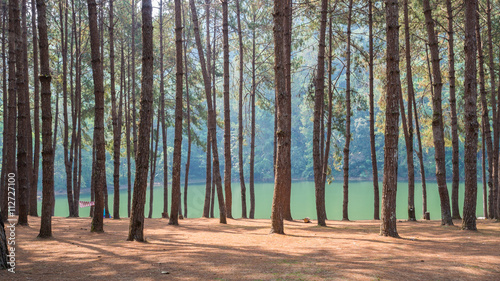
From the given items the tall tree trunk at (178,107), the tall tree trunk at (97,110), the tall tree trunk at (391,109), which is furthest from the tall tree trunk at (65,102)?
the tall tree trunk at (391,109)

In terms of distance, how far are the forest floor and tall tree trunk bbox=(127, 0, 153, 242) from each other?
0.38 m

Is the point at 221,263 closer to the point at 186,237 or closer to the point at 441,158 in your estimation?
the point at 186,237

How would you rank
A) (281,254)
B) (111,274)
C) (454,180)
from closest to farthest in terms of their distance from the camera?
(111,274), (281,254), (454,180)

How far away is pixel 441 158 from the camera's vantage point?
9219mm

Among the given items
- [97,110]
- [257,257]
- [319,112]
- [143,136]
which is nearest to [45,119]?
[97,110]

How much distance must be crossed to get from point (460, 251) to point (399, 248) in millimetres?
833

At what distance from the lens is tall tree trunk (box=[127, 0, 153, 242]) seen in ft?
21.0

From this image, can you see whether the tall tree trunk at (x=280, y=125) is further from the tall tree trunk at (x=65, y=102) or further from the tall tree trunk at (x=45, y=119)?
the tall tree trunk at (x=65, y=102)

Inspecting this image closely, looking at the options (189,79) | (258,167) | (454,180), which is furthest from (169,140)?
(454,180)

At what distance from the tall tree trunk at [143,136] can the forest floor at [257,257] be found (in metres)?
0.38

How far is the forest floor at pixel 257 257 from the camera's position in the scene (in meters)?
4.30

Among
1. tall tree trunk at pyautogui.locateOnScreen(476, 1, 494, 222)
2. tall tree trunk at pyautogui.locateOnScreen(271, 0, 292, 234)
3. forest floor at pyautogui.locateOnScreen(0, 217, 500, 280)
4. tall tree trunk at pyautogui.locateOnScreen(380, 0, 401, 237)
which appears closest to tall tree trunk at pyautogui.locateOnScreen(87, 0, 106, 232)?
forest floor at pyautogui.locateOnScreen(0, 217, 500, 280)

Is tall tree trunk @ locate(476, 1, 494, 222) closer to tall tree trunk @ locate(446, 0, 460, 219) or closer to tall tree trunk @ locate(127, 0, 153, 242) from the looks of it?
tall tree trunk @ locate(446, 0, 460, 219)

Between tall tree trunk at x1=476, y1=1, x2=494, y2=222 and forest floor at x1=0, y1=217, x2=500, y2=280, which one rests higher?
tall tree trunk at x1=476, y1=1, x2=494, y2=222
